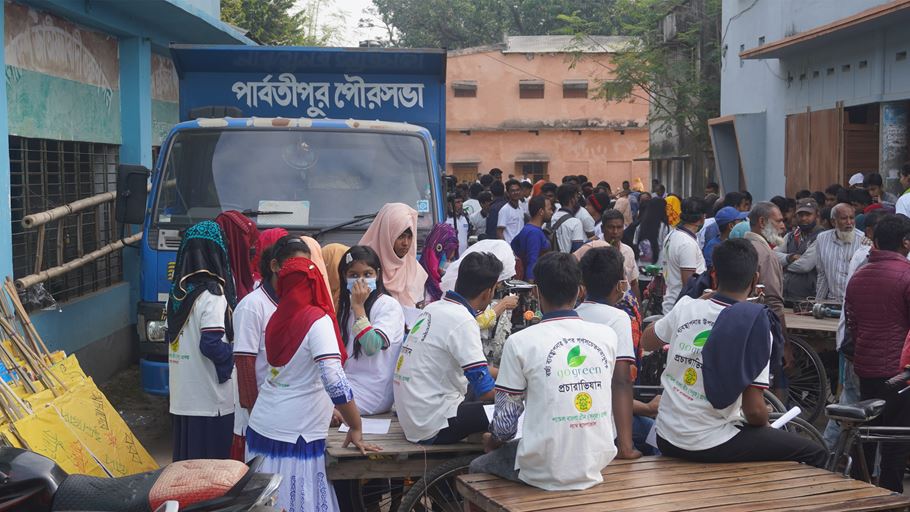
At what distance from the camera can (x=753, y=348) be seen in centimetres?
443

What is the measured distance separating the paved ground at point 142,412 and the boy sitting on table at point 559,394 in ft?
12.5

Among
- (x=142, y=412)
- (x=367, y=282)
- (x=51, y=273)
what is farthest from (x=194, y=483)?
(x=142, y=412)

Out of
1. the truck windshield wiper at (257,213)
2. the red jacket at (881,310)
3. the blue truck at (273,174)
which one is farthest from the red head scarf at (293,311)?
the red jacket at (881,310)

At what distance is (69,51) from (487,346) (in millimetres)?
5807

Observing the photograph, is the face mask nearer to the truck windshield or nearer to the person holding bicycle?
the truck windshield

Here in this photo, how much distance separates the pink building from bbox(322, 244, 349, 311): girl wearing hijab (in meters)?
31.8

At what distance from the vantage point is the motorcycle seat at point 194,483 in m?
3.68

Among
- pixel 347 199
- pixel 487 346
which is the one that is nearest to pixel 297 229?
pixel 347 199

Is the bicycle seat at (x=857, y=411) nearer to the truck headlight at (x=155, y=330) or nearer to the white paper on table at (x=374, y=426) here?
the white paper on table at (x=374, y=426)

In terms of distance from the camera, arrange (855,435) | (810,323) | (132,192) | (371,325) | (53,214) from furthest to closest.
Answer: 1. (810,323)
2. (53,214)
3. (132,192)
4. (371,325)
5. (855,435)

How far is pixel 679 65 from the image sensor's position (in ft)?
78.4

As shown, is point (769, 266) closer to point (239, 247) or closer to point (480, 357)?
point (480, 357)

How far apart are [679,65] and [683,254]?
16409 millimetres

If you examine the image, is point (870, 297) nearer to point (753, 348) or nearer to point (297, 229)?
point (753, 348)
